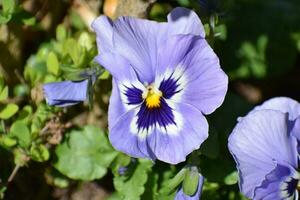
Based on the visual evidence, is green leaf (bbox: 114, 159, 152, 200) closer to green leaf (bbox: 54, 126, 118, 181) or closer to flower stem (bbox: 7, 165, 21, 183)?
green leaf (bbox: 54, 126, 118, 181)

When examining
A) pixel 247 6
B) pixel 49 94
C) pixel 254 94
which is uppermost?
pixel 49 94

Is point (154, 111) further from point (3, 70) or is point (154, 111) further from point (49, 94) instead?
point (3, 70)

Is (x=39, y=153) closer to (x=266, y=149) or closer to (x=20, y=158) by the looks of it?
(x=20, y=158)

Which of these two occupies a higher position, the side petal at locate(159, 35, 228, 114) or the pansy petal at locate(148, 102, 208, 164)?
the side petal at locate(159, 35, 228, 114)

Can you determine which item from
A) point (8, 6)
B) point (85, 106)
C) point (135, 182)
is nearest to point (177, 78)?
point (135, 182)

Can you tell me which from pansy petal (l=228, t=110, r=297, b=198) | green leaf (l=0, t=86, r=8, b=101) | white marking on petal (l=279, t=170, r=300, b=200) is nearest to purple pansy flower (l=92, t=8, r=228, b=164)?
pansy petal (l=228, t=110, r=297, b=198)

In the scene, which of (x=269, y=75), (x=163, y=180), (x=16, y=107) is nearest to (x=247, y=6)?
(x=269, y=75)
